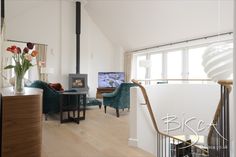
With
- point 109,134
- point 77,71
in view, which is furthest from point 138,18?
point 109,134

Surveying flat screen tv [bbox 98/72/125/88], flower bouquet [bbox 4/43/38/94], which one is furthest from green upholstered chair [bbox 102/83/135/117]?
flower bouquet [bbox 4/43/38/94]

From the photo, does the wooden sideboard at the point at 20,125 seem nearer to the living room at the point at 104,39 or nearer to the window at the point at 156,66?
the living room at the point at 104,39

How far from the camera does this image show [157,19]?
6.27m

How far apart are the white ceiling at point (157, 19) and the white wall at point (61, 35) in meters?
0.59

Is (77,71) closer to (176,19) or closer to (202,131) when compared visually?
(176,19)

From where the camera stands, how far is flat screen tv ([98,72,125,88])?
8125 millimetres

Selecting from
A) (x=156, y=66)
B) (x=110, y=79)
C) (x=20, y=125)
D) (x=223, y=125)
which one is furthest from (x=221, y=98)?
(x=110, y=79)

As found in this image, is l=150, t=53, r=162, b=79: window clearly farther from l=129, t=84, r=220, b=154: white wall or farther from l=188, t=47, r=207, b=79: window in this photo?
l=129, t=84, r=220, b=154: white wall

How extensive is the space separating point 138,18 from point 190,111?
3710 millimetres

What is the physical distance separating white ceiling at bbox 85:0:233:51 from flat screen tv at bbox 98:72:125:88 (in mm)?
1392

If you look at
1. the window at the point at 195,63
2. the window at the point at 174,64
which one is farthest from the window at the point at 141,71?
the window at the point at 195,63

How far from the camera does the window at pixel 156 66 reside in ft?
25.4

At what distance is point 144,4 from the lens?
615cm

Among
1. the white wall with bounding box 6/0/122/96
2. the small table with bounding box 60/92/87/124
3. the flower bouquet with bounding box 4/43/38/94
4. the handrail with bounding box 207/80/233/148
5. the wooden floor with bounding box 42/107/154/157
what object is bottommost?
the wooden floor with bounding box 42/107/154/157
